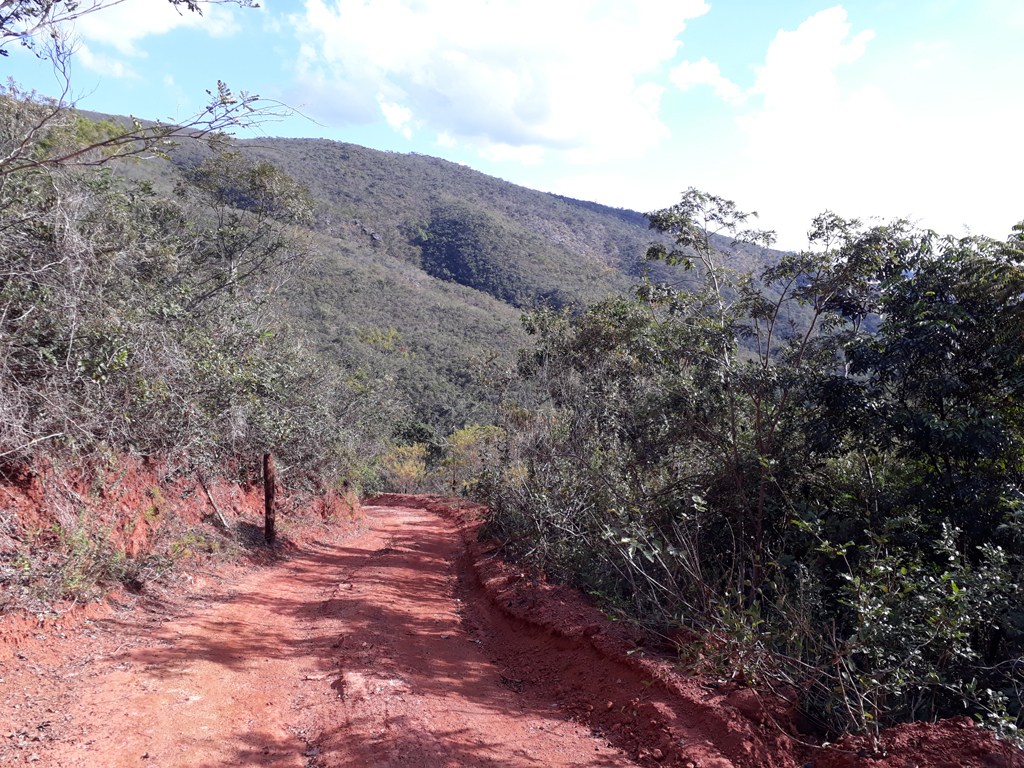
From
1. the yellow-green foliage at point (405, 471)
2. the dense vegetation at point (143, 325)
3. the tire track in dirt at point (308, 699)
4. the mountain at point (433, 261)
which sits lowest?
the yellow-green foliage at point (405, 471)

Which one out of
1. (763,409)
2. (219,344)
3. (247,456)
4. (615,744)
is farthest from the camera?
(247,456)

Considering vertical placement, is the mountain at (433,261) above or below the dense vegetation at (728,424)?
above

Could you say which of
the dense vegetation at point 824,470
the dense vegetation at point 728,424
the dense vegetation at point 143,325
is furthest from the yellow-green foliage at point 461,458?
the dense vegetation at point 824,470

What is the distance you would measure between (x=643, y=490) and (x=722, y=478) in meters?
1.04

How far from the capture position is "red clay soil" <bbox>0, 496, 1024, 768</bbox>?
376cm

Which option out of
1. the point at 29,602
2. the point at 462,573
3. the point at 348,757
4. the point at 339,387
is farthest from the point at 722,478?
the point at 339,387

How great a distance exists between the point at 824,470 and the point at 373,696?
545 centimetres

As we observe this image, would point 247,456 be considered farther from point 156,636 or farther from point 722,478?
point 722,478

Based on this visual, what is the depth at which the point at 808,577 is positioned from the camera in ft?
16.0

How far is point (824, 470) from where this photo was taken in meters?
6.97

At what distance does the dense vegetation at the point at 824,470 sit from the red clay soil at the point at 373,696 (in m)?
0.49

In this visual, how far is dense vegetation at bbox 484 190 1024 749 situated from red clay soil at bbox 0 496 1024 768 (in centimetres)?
49

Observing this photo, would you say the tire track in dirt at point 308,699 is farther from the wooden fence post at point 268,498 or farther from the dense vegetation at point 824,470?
the wooden fence post at point 268,498

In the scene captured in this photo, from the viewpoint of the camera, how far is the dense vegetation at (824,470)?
4.31m
